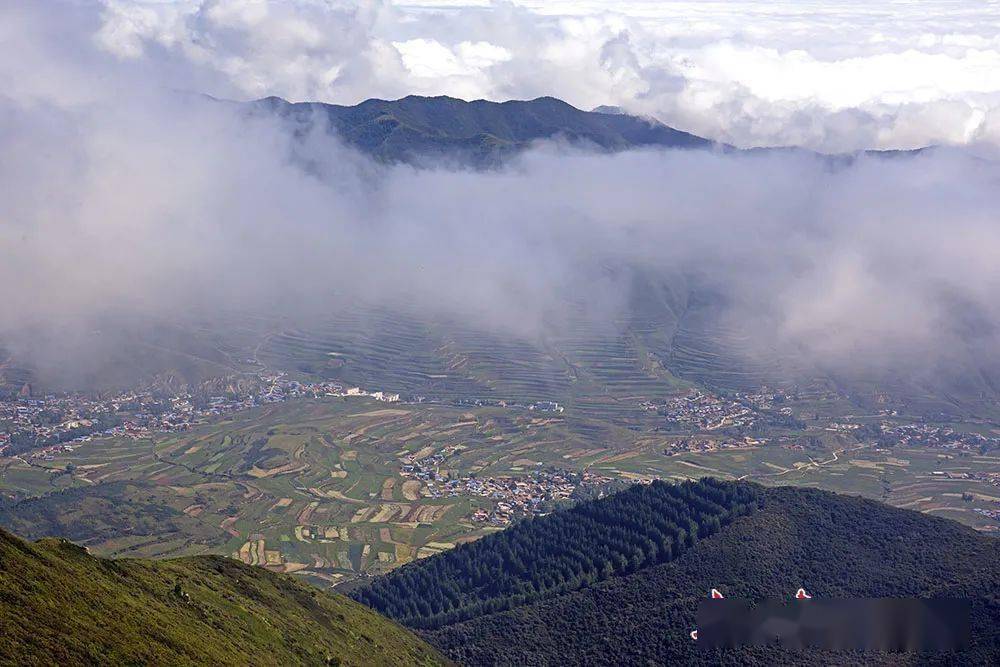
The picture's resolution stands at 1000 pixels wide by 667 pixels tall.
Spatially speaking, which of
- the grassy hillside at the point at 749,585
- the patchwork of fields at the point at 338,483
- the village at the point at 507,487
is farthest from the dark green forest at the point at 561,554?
the village at the point at 507,487

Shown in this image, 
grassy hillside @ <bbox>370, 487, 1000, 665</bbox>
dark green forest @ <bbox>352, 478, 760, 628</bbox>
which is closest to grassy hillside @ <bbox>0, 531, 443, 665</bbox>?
grassy hillside @ <bbox>370, 487, 1000, 665</bbox>

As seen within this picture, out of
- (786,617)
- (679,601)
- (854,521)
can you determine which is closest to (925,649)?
(786,617)

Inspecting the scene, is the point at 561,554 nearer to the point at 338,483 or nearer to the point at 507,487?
the point at 507,487

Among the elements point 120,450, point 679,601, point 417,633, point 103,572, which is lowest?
point 120,450

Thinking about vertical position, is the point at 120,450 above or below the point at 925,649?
below

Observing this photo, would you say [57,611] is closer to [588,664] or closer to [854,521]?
[588,664]

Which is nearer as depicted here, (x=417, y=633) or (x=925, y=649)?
(x=925, y=649)

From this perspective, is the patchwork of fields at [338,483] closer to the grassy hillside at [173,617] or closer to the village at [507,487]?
the village at [507,487]
